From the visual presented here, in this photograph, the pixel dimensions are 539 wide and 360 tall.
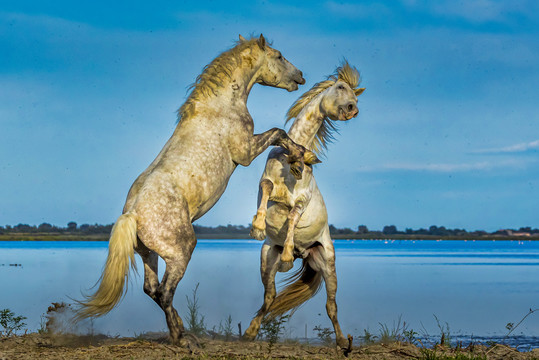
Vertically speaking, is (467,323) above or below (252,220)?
below

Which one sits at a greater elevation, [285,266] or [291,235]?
[291,235]

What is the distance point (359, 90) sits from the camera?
8258 millimetres

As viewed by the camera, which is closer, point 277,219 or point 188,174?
point 188,174

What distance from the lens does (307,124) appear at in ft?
26.2

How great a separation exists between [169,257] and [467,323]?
801 cm

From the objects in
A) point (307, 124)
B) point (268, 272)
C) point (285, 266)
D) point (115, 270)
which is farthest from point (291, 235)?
point (115, 270)

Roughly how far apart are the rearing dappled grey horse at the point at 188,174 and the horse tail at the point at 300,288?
65.0 inches

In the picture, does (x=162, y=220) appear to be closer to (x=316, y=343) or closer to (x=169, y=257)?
(x=169, y=257)

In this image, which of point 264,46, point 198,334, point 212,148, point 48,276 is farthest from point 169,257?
point 48,276

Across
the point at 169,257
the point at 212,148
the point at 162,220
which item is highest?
the point at 212,148

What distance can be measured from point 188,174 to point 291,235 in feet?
4.96

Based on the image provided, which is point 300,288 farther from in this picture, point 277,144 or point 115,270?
point 115,270

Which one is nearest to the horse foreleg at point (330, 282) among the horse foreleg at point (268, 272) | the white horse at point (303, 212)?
the white horse at point (303, 212)

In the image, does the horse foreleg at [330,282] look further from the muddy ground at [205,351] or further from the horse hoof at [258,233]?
the horse hoof at [258,233]
